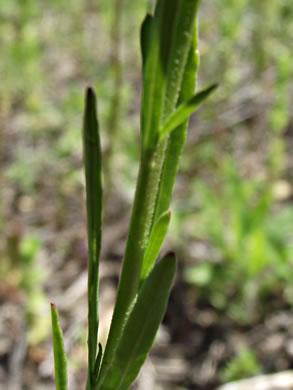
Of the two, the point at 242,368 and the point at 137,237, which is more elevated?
the point at 137,237

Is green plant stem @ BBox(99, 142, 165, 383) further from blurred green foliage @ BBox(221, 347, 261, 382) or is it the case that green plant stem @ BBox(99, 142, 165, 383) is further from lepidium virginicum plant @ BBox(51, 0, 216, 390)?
blurred green foliage @ BBox(221, 347, 261, 382)

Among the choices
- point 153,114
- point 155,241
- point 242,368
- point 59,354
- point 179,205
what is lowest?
point 242,368

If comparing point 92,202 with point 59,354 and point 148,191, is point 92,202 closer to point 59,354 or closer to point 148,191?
point 148,191

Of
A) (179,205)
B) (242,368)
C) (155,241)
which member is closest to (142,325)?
(155,241)

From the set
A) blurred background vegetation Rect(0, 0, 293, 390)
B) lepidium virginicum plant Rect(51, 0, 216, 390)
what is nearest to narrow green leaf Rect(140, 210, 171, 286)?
lepidium virginicum plant Rect(51, 0, 216, 390)

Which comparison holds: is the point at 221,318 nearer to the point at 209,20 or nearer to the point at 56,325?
the point at 56,325

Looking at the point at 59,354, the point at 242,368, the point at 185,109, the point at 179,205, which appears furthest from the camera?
the point at 179,205

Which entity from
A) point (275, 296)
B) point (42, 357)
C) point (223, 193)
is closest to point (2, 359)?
point (42, 357)
